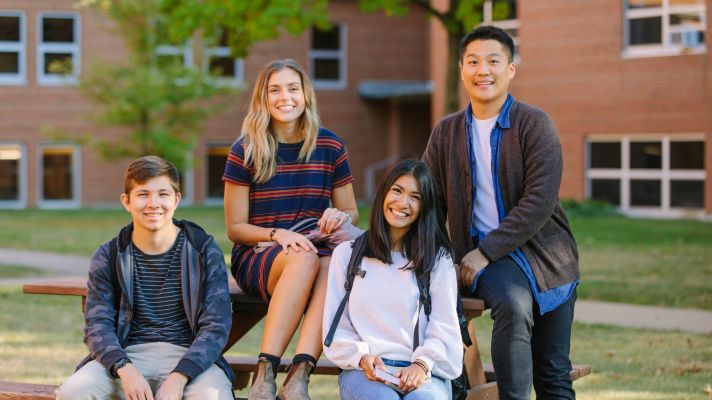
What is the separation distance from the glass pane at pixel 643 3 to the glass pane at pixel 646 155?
283 cm

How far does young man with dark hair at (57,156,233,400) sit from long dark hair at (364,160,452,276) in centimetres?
73

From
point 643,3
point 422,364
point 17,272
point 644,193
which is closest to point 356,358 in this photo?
point 422,364

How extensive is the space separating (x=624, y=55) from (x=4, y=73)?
15.4 metres

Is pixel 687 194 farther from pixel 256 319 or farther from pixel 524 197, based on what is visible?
pixel 524 197

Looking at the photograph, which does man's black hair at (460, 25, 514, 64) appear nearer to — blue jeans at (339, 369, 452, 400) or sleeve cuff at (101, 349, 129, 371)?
blue jeans at (339, 369, 452, 400)

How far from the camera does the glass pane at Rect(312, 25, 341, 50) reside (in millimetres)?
30797

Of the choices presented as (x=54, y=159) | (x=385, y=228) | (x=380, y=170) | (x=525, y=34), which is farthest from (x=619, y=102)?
(x=385, y=228)

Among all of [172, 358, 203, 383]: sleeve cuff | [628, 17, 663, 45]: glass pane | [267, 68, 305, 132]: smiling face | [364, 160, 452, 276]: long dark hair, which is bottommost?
[172, 358, 203, 383]: sleeve cuff

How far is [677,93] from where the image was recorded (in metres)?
22.3

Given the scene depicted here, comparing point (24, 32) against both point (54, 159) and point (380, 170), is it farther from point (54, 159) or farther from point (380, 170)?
point (380, 170)

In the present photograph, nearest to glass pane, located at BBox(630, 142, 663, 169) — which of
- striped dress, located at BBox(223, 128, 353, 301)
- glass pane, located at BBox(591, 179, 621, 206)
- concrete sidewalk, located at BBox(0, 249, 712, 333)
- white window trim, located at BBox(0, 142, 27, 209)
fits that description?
glass pane, located at BBox(591, 179, 621, 206)

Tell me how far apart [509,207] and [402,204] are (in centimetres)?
60

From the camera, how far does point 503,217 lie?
5168 millimetres

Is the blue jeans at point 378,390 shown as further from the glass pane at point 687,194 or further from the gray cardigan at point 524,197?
the glass pane at point 687,194
